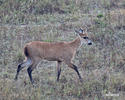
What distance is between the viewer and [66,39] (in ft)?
42.1

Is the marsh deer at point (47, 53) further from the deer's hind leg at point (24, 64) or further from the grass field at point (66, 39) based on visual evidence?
the grass field at point (66, 39)

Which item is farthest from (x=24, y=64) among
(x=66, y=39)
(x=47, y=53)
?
(x=66, y=39)

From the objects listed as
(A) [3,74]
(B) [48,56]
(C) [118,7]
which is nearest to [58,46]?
(B) [48,56]

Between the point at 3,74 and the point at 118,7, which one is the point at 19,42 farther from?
the point at 118,7

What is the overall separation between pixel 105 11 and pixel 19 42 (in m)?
3.72

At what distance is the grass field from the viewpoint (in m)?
9.09

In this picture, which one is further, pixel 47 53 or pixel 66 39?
pixel 66 39

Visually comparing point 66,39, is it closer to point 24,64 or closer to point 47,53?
point 47,53

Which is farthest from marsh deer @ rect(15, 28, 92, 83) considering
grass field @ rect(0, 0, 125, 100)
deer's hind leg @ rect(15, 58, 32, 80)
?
grass field @ rect(0, 0, 125, 100)

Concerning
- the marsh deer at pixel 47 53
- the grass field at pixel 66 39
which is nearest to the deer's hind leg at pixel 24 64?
the marsh deer at pixel 47 53

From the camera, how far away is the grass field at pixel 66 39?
29.8 ft

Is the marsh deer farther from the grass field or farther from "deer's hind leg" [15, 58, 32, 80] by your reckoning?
the grass field

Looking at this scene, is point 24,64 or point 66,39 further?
point 66,39

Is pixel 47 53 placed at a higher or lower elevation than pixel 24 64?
higher
